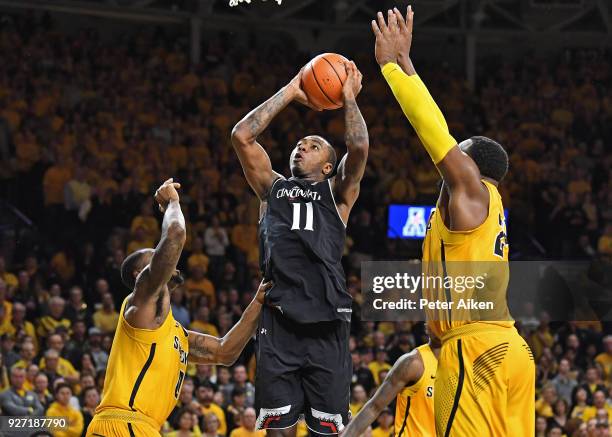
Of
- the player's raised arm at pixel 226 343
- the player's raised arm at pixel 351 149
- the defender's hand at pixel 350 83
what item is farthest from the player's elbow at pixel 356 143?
the player's raised arm at pixel 226 343

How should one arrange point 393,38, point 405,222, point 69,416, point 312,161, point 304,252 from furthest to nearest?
1. point 405,222
2. point 69,416
3. point 312,161
4. point 304,252
5. point 393,38

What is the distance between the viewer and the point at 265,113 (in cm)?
619

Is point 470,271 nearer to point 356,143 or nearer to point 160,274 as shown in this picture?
point 356,143

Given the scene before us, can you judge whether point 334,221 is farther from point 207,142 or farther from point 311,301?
point 207,142

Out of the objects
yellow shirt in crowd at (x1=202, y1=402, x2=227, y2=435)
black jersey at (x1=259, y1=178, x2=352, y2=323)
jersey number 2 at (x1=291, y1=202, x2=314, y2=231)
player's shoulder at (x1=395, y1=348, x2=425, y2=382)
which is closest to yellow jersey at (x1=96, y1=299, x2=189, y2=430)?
black jersey at (x1=259, y1=178, x2=352, y2=323)

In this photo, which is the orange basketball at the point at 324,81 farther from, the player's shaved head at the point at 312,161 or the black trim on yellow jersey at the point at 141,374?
the black trim on yellow jersey at the point at 141,374

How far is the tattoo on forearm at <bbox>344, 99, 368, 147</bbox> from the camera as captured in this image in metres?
6.07

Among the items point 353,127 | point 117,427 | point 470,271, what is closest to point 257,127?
point 353,127

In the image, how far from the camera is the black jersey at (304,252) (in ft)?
19.5

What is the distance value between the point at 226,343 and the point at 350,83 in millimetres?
1764

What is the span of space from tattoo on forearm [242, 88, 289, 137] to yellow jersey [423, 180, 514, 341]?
53.2 inches

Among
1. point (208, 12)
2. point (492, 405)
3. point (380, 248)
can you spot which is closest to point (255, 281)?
point (380, 248)

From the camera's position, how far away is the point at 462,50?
21922 mm

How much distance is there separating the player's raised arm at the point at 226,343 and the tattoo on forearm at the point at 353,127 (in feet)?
3.93
